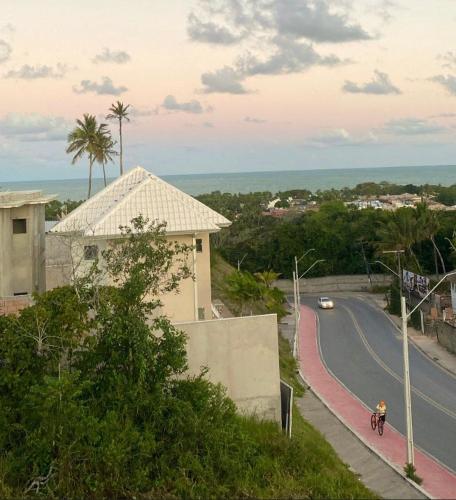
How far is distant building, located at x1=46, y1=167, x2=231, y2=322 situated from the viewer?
1085 inches

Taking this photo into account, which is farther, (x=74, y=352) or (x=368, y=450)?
(x=368, y=450)

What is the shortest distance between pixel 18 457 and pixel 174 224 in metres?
12.3

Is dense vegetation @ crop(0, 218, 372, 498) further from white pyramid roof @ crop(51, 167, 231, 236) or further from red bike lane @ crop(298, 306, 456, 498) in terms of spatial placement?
white pyramid roof @ crop(51, 167, 231, 236)

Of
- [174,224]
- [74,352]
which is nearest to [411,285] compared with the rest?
[174,224]

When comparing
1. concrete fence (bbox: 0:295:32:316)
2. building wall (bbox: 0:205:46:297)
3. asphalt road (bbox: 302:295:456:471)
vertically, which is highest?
building wall (bbox: 0:205:46:297)

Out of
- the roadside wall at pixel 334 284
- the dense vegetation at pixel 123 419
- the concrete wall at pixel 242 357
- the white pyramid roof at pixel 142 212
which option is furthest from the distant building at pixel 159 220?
the roadside wall at pixel 334 284

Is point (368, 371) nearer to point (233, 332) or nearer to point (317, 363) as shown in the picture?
point (317, 363)

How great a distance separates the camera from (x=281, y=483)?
1736 centimetres

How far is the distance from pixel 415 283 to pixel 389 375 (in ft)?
75.8

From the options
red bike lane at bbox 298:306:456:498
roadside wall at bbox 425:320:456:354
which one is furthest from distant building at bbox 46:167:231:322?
roadside wall at bbox 425:320:456:354

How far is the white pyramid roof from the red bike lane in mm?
9388

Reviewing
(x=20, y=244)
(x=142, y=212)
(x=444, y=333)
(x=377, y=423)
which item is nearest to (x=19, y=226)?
(x=20, y=244)

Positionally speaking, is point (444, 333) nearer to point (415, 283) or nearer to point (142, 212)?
point (415, 283)

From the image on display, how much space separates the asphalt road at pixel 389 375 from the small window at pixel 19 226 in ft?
55.3
